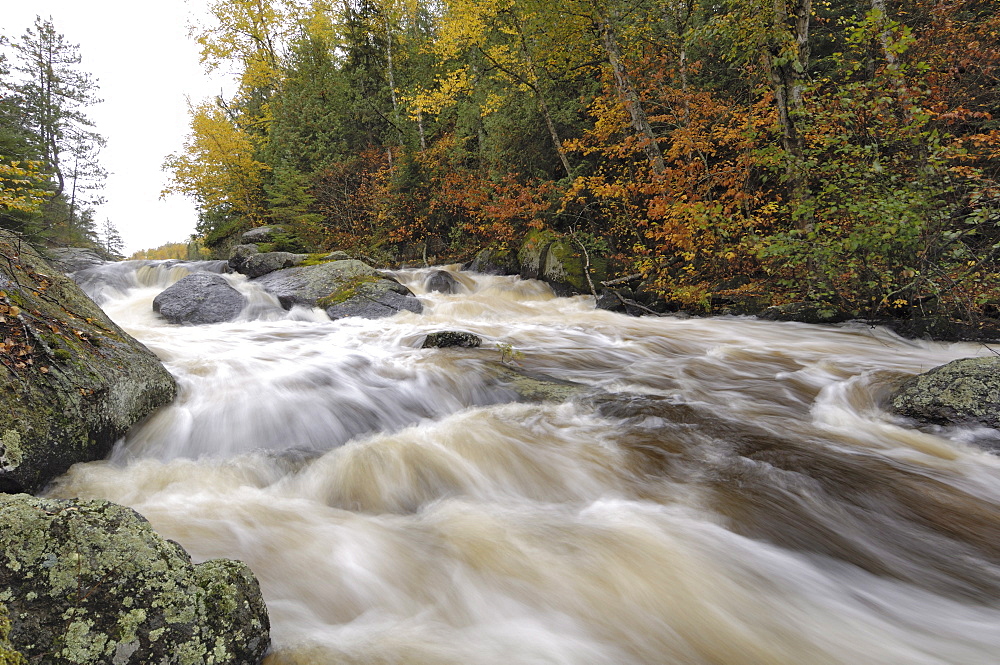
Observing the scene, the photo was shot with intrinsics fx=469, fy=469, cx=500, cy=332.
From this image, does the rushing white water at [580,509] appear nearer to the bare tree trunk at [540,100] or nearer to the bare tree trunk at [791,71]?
the bare tree trunk at [791,71]

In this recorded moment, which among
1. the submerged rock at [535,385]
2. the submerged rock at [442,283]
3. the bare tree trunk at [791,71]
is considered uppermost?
the bare tree trunk at [791,71]

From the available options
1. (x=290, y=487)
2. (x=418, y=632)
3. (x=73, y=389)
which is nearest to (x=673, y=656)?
(x=418, y=632)

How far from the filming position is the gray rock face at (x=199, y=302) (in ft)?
29.7

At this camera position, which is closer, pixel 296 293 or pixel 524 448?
pixel 524 448

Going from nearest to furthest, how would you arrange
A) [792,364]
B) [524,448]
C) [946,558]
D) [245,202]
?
1. [946,558]
2. [524,448]
3. [792,364]
4. [245,202]

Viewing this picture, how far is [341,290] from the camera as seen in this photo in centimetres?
1015

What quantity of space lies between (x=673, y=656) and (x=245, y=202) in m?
22.2

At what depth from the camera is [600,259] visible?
11719 millimetres

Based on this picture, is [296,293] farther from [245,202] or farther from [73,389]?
[245,202]

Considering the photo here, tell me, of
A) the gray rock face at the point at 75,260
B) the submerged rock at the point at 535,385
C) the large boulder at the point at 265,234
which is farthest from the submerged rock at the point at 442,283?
the gray rock face at the point at 75,260

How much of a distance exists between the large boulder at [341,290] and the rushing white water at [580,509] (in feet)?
12.2

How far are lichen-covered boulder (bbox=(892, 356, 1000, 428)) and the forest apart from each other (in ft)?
4.45

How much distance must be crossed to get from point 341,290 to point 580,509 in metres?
8.29

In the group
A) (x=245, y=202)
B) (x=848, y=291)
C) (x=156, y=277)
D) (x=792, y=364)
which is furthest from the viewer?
(x=245, y=202)
